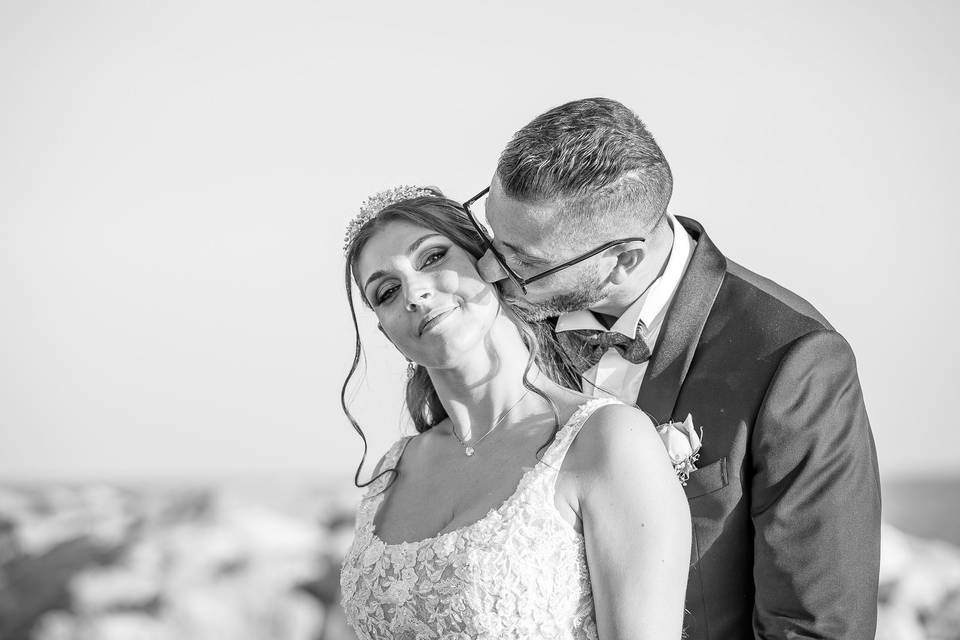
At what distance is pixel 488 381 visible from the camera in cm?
202

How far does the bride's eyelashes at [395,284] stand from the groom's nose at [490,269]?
8cm

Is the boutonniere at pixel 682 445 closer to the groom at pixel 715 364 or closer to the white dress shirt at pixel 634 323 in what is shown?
the groom at pixel 715 364

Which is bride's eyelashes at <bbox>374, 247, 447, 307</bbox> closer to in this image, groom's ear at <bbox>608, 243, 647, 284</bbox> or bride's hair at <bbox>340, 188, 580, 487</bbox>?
bride's hair at <bbox>340, 188, 580, 487</bbox>

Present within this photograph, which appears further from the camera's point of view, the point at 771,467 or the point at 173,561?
the point at 173,561

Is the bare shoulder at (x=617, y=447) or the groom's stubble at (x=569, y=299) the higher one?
the groom's stubble at (x=569, y=299)

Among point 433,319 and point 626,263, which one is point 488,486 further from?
point 626,263

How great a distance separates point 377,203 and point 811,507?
103 centimetres

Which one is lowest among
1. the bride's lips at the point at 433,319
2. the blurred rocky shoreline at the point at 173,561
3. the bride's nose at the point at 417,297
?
the blurred rocky shoreline at the point at 173,561

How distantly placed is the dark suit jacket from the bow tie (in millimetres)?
52

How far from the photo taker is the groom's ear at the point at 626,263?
1.99m

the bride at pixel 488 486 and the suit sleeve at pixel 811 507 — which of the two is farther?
the suit sleeve at pixel 811 507

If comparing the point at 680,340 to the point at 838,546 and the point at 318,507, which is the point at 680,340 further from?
the point at 318,507

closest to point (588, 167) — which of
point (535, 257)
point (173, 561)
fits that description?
point (535, 257)

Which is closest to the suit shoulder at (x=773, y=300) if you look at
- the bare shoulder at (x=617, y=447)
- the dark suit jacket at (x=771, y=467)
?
the dark suit jacket at (x=771, y=467)
